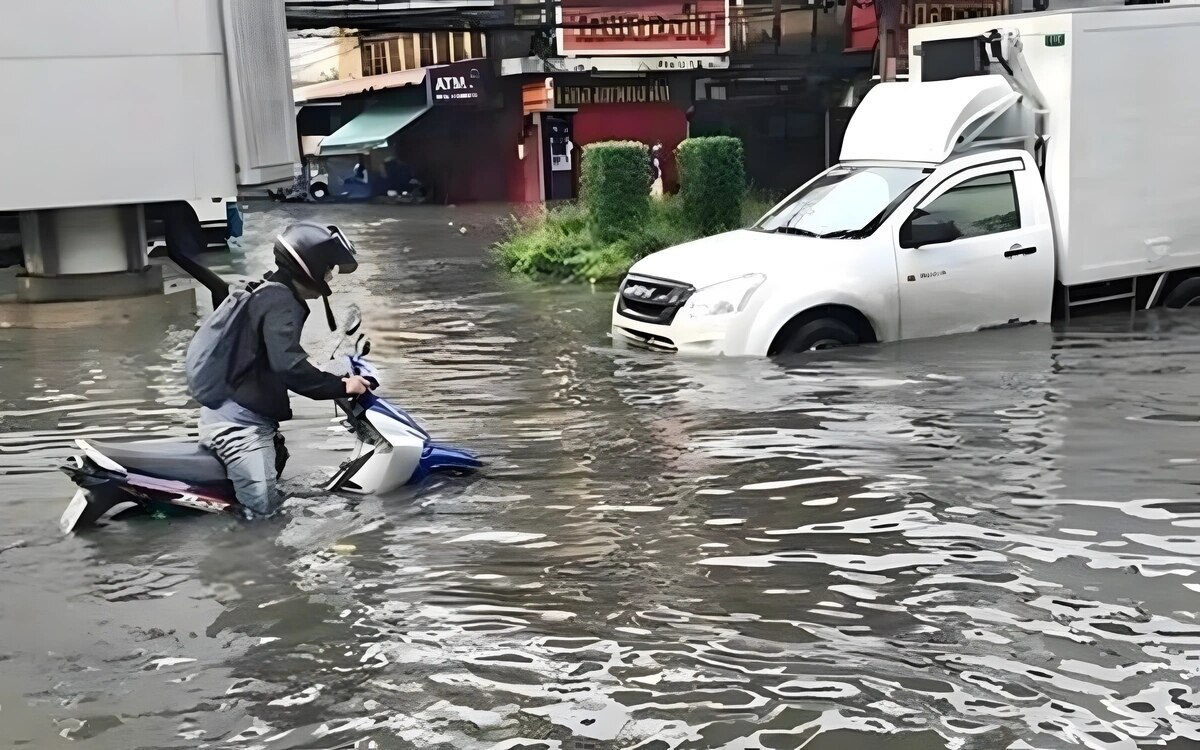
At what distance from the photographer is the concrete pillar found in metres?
17.2

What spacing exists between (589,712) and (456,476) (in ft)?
11.2

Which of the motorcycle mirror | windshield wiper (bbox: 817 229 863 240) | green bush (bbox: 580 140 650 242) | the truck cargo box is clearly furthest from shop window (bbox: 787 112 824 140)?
the motorcycle mirror

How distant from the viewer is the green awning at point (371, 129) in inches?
1586

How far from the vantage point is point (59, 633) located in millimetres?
5879

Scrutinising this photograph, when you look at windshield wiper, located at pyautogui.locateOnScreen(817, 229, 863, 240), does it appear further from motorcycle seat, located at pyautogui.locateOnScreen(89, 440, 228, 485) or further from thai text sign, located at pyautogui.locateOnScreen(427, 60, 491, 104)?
thai text sign, located at pyautogui.locateOnScreen(427, 60, 491, 104)

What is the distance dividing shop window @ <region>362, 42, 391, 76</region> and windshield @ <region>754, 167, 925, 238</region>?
32621mm

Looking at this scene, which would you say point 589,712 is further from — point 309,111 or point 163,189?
point 309,111

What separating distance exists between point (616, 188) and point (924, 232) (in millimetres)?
8108

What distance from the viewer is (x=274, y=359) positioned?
700cm

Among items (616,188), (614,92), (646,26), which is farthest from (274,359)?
(614,92)

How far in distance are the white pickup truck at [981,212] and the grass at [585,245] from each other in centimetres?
586

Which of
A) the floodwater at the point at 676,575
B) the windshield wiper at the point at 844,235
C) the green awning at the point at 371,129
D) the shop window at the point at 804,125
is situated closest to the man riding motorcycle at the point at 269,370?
the floodwater at the point at 676,575

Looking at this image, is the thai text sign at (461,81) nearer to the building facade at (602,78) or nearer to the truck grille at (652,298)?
the building facade at (602,78)

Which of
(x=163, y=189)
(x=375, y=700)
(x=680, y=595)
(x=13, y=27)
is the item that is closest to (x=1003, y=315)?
(x=680, y=595)
